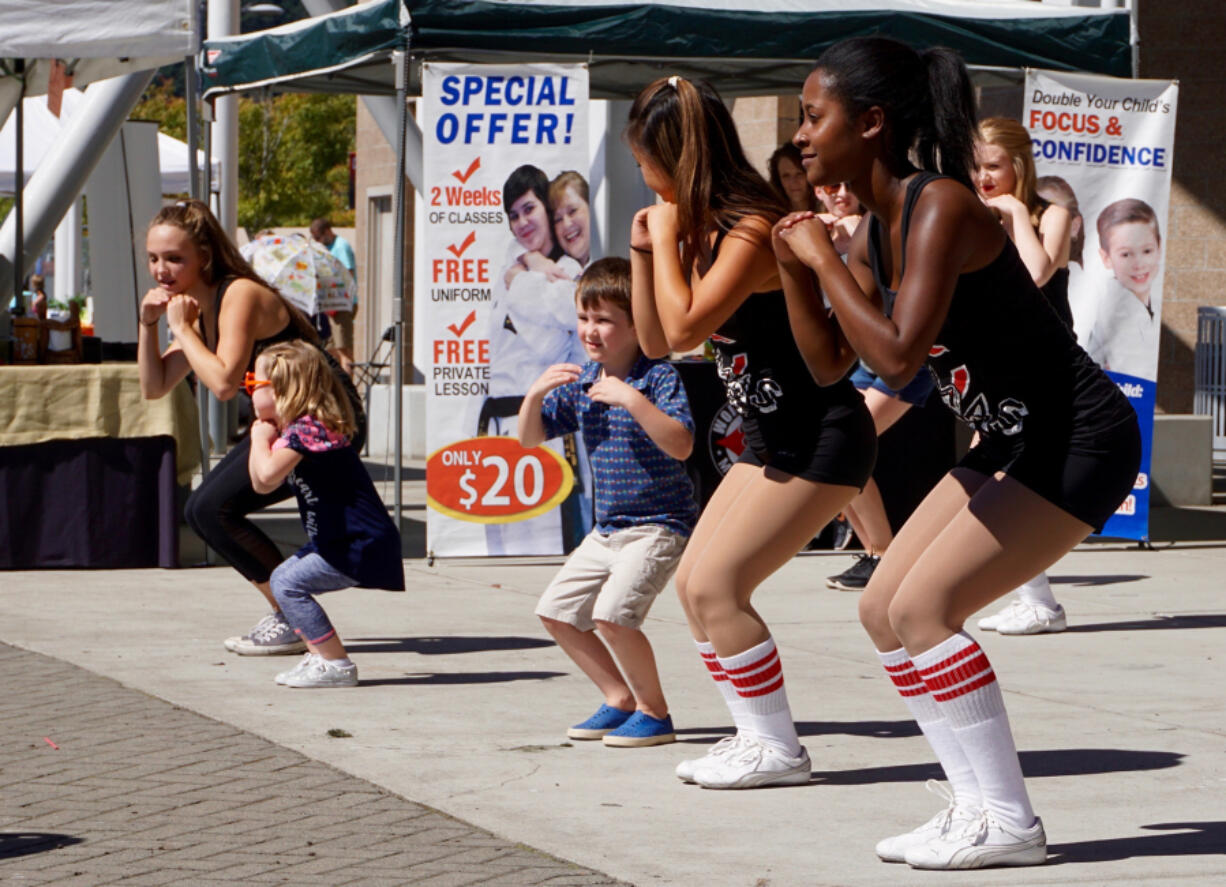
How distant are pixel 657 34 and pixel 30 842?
6284 mm

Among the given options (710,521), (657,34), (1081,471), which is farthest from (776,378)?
(657,34)

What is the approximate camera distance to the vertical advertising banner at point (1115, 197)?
405 inches

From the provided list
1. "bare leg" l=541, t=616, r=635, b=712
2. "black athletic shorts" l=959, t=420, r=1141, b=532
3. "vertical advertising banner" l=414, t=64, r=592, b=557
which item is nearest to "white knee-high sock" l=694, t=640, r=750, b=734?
"bare leg" l=541, t=616, r=635, b=712

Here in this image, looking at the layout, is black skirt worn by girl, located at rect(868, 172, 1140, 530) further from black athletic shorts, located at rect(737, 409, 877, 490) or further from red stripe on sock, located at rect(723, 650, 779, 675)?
red stripe on sock, located at rect(723, 650, 779, 675)

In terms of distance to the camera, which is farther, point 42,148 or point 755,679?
point 42,148

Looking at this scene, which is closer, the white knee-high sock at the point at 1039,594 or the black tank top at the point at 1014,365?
the black tank top at the point at 1014,365

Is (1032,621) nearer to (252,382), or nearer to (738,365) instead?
(252,382)

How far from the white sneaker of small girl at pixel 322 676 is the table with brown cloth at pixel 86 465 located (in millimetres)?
3130

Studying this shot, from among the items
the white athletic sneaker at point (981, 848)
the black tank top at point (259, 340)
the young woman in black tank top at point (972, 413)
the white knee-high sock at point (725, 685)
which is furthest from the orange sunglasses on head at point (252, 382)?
the white athletic sneaker at point (981, 848)

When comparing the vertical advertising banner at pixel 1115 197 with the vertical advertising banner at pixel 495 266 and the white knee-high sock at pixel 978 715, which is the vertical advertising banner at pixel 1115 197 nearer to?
the vertical advertising banner at pixel 495 266

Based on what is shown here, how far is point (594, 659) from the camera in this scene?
18.9 ft

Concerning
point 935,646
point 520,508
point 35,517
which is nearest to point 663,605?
point 520,508

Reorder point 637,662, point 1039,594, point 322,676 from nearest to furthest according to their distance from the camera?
point 637,662 < point 322,676 < point 1039,594

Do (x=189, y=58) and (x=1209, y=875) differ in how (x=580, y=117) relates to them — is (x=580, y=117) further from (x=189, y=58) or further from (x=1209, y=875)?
(x=1209, y=875)
